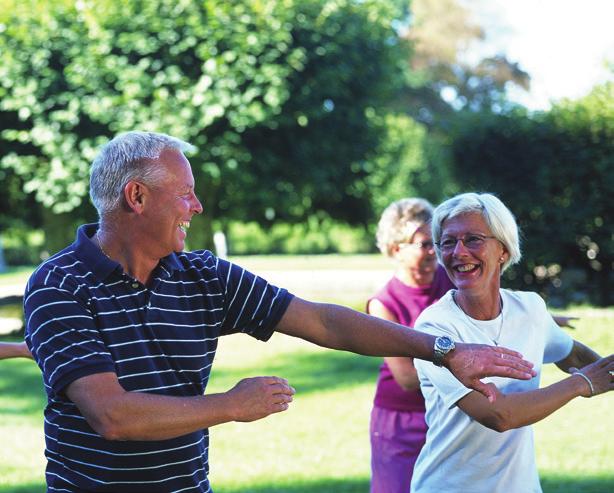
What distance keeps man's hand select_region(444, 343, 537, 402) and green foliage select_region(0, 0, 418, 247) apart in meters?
10.7

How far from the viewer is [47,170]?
14.6 meters

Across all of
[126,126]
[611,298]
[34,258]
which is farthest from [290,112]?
[34,258]

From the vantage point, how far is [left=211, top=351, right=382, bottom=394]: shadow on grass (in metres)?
10.6

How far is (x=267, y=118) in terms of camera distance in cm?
1367

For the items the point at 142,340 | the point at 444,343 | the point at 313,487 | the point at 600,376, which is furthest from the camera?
the point at 313,487

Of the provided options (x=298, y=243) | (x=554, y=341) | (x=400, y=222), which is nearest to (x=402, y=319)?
(x=400, y=222)

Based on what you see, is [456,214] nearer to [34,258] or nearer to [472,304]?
[472,304]

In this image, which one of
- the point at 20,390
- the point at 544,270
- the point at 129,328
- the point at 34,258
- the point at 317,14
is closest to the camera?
the point at 129,328

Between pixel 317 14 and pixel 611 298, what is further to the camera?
pixel 611 298

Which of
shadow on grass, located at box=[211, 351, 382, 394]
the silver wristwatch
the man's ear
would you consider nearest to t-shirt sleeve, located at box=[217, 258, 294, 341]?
the man's ear

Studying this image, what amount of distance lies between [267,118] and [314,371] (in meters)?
4.26

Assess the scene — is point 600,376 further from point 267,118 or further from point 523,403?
point 267,118

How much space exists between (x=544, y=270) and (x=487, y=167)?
200 cm

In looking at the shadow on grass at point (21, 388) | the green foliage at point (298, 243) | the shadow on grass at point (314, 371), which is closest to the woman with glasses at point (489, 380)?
the shadow on grass at point (314, 371)
